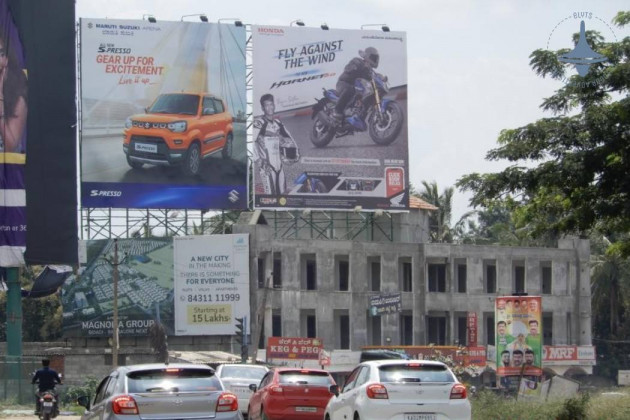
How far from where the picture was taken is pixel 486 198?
23344 millimetres

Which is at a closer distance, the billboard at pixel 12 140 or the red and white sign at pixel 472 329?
the billboard at pixel 12 140

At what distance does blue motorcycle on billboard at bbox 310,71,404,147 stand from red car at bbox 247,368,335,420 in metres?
36.0

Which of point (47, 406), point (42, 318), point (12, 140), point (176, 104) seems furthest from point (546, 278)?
point (47, 406)

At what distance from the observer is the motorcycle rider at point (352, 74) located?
62062 millimetres

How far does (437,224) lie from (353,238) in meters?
19.6

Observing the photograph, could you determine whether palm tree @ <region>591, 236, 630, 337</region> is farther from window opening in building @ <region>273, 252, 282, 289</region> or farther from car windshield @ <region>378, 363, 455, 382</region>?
car windshield @ <region>378, 363, 455, 382</region>

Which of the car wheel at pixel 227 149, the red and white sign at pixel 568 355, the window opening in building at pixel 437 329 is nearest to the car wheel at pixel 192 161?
the car wheel at pixel 227 149

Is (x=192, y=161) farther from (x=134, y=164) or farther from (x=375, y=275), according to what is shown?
(x=375, y=275)

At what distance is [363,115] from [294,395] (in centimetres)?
3777

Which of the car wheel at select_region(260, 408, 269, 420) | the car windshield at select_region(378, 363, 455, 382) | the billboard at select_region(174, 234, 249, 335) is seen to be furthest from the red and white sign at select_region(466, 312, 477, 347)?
the car windshield at select_region(378, 363, 455, 382)

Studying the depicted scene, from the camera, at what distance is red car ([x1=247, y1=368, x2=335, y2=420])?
25.5 metres

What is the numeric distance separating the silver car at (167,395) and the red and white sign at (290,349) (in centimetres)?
4156

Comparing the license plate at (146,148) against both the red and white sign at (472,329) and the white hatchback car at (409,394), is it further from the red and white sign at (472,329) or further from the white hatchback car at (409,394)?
the white hatchback car at (409,394)

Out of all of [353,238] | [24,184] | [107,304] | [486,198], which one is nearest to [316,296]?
[353,238]
